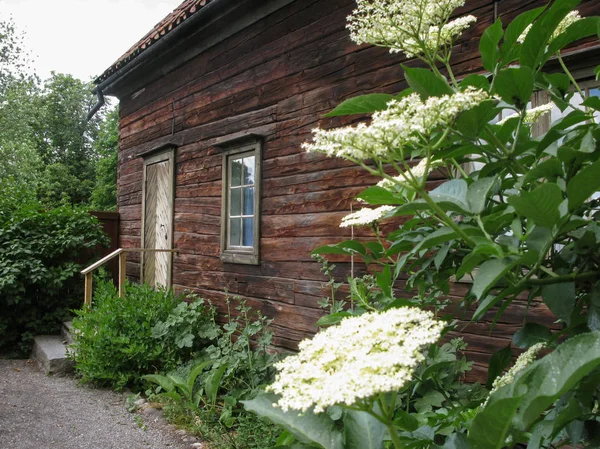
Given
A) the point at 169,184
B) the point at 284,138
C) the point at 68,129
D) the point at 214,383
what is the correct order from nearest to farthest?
the point at 214,383, the point at 284,138, the point at 169,184, the point at 68,129

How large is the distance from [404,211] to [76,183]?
97.6 ft

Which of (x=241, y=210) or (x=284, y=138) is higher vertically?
(x=284, y=138)

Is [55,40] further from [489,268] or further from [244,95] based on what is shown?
[489,268]

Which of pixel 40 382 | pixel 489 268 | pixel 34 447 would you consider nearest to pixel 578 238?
pixel 489 268

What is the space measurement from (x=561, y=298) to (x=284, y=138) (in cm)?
473

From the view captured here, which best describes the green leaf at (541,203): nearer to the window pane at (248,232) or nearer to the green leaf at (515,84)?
the green leaf at (515,84)

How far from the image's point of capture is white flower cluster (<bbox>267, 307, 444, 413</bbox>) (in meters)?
0.73

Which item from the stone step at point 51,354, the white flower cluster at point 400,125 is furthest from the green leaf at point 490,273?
the stone step at point 51,354

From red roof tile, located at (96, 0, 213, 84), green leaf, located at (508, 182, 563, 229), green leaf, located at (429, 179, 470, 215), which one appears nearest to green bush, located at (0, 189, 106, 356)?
red roof tile, located at (96, 0, 213, 84)

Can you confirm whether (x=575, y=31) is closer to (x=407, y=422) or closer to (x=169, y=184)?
(x=407, y=422)

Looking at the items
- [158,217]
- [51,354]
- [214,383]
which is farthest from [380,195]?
[158,217]

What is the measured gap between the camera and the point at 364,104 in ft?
3.50

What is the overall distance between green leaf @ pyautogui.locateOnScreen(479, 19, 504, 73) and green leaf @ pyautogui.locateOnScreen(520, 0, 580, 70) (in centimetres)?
6

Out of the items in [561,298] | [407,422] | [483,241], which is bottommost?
[407,422]
